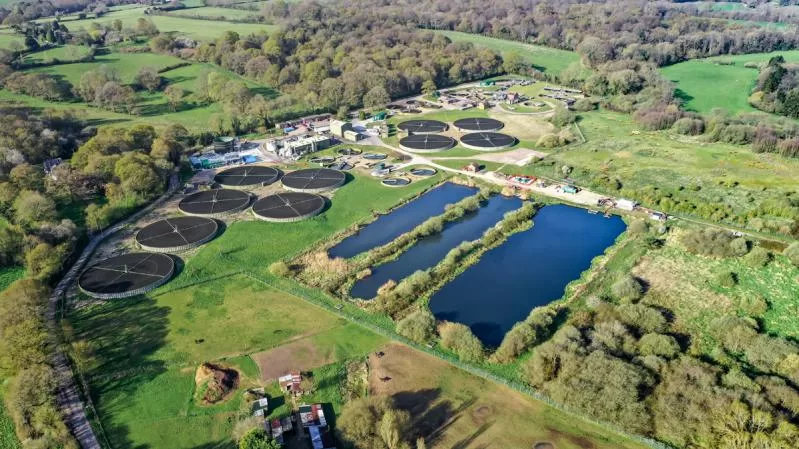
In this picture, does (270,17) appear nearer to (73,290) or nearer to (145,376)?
(73,290)

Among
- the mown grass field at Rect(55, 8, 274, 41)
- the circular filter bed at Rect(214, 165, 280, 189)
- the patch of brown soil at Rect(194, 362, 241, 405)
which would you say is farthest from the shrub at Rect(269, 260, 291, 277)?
the mown grass field at Rect(55, 8, 274, 41)

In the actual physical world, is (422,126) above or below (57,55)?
below

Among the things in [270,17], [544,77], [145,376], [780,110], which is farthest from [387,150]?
[270,17]

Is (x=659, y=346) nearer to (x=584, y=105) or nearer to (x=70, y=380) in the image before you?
(x=70, y=380)

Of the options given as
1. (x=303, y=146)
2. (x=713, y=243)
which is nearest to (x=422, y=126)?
→ (x=303, y=146)

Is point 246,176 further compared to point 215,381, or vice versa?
point 246,176

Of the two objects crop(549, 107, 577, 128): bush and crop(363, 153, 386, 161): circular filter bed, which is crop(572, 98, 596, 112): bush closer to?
crop(549, 107, 577, 128): bush
